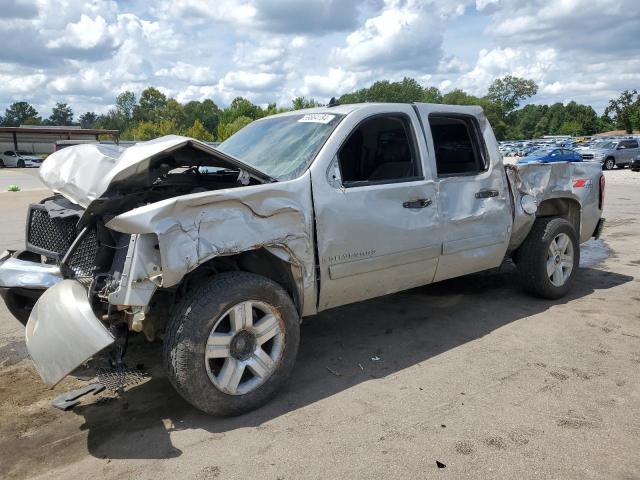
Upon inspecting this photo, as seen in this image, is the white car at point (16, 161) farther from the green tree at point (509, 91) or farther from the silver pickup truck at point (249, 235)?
the green tree at point (509, 91)

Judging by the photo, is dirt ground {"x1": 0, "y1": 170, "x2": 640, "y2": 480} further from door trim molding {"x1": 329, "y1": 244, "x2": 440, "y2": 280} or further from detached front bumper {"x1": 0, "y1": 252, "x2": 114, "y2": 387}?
door trim molding {"x1": 329, "y1": 244, "x2": 440, "y2": 280}

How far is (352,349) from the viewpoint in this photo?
435 cm

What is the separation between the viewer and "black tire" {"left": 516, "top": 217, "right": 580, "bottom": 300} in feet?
17.3

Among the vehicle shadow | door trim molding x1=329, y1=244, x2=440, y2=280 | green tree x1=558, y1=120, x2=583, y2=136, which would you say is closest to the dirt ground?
the vehicle shadow

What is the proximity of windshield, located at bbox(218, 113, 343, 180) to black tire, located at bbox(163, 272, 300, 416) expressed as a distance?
847 millimetres

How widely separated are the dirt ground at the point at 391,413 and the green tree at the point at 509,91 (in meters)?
119

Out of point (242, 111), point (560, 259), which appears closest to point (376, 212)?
point (560, 259)

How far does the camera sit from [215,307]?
3.12 m

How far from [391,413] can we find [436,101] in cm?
8024

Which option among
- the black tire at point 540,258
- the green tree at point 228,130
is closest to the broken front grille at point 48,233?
the black tire at point 540,258

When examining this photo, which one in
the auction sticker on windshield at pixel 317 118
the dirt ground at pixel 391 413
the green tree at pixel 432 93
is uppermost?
the green tree at pixel 432 93

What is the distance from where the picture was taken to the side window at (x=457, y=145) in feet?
14.9

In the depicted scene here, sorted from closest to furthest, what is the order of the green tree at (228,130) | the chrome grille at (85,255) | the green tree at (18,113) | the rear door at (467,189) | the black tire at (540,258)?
the chrome grille at (85,255) → the rear door at (467,189) → the black tire at (540,258) → the green tree at (228,130) → the green tree at (18,113)

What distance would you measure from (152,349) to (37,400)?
3.26ft
